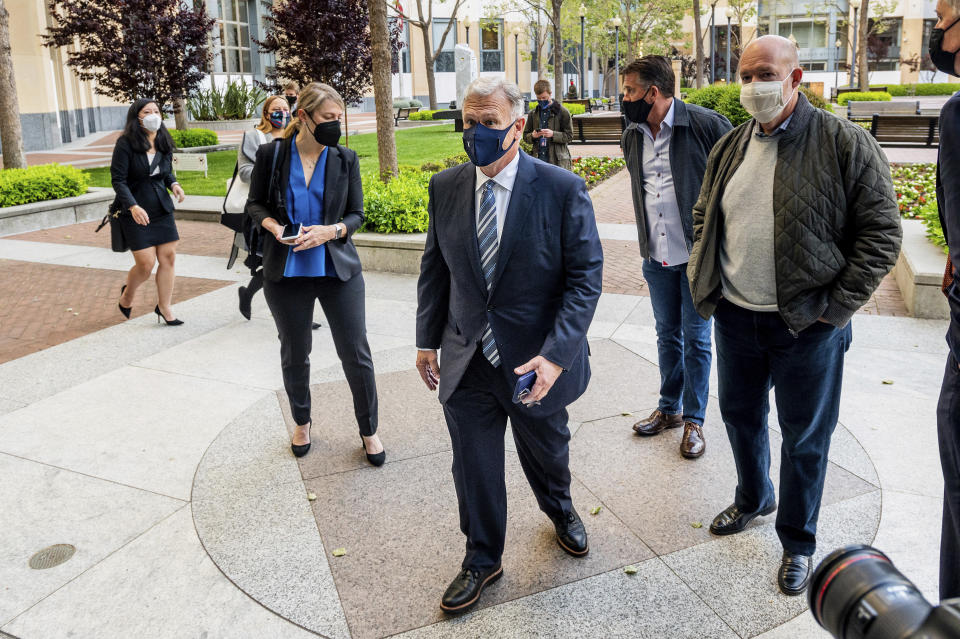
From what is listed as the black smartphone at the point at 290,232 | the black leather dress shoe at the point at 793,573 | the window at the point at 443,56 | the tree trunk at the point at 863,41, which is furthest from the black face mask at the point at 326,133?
the window at the point at 443,56

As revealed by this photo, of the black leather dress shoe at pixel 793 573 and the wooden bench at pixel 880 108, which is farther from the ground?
the wooden bench at pixel 880 108

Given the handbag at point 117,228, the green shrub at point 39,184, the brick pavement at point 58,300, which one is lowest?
the brick pavement at point 58,300

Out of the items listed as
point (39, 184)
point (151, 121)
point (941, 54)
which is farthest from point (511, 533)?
point (39, 184)

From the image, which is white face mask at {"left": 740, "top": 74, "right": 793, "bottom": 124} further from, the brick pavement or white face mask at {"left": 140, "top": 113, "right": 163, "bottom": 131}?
the brick pavement

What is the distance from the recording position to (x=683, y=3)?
46781 mm

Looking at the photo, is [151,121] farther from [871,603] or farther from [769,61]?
[871,603]

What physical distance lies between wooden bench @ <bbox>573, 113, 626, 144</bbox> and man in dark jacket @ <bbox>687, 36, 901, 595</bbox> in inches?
778

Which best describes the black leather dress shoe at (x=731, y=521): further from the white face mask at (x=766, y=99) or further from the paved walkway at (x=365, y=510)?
the white face mask at (x=766, y=99)

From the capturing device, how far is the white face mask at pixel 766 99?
308 centimetres

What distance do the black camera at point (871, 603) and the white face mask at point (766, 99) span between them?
2.13m

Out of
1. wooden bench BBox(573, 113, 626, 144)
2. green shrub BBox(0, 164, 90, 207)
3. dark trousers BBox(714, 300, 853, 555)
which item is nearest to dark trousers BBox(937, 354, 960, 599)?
dark trousers BBox(714, 300, 853, 555)

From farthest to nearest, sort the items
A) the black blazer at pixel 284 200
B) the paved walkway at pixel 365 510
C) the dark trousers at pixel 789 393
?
the black blazer at pixel 284 200 < the paved walkway at pixel 365 510 < the dark trousers at pixel 789 393

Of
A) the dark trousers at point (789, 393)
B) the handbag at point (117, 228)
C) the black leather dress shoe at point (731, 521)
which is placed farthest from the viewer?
the handbag at point (117, 228)

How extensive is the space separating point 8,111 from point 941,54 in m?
15.6
